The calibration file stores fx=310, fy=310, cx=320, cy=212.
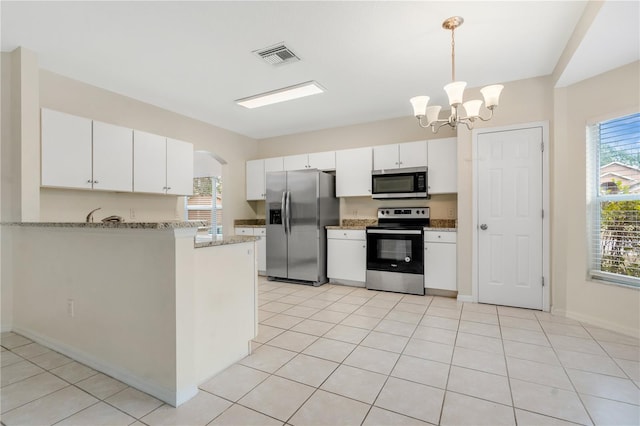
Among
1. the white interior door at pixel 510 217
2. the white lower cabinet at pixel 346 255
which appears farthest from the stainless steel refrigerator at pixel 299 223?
the white interior door at pixel 510 217

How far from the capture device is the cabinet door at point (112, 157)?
3.29 m

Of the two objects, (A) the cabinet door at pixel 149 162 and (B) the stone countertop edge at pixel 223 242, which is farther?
(A) the cabinet door at pixel 149 162

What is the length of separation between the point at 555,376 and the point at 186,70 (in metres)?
4.00

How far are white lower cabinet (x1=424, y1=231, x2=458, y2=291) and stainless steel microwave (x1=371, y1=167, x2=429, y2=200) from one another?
0.61 meters

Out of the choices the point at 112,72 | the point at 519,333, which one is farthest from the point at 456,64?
the point at 112,72

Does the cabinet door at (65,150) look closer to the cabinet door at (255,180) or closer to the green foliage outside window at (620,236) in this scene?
the cabinet door at (255,180)

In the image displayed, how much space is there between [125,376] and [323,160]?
3808 millimetres

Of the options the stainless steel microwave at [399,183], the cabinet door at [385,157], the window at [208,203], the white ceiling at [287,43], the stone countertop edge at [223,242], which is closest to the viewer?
the stone countertop edge at [223,242]

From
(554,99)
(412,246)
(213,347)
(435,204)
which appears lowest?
(213,347)

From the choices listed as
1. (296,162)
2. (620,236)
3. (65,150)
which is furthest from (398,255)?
(65,150)

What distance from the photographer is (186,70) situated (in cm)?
318

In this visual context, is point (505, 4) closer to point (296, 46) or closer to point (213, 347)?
point (296, 46)

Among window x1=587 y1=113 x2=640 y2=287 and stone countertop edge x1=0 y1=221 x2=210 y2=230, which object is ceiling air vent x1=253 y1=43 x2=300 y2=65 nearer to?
stone countertop edge x1=0 y1=221 x2=210 y2=230

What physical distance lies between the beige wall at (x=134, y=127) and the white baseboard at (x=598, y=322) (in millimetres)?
4677
